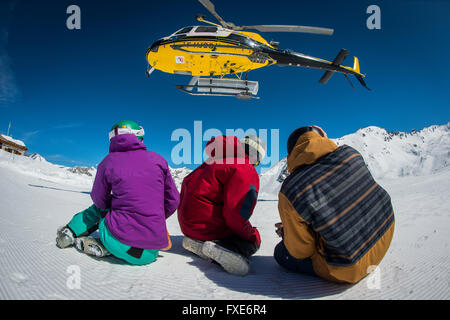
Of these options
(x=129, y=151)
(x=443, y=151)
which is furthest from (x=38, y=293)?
(x=443, y=151)

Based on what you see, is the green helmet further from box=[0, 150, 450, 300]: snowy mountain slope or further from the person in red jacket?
box=[0, 150, 450, 300]: snowy mountain slope

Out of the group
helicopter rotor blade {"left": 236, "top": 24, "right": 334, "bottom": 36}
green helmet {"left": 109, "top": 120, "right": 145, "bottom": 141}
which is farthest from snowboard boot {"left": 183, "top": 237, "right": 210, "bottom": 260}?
helicopter rotor blade {"left": 236, "top": 24, "right": 334, "bottom": 36}

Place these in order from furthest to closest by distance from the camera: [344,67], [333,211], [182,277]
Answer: [344,67], [182,277], [333,211]

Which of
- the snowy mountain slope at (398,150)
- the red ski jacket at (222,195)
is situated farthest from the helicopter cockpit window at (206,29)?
the snowy mountain slope at (398,150)

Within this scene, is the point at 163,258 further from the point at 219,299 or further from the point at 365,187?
the point at 365,187

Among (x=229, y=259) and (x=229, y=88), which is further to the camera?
(x=229, y=88)

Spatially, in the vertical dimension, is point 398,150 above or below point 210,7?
above

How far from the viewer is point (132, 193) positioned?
65.9 inches

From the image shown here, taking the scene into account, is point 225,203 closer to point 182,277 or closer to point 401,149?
point 182,277

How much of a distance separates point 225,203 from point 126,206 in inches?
32.5

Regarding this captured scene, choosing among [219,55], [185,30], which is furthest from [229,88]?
[185,30]

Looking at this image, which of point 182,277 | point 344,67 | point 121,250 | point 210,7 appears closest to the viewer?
point 182,277

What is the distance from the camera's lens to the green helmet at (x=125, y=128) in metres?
1.88

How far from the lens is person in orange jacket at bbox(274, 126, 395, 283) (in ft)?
4.02
